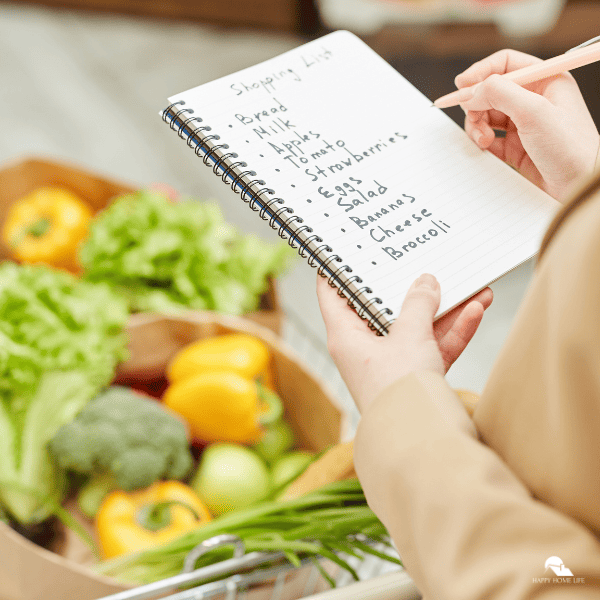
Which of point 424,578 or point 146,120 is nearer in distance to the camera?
point 424,578

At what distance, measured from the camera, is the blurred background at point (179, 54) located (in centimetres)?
167

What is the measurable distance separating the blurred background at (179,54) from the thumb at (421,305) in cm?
91

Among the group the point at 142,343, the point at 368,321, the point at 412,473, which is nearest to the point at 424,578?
the point at 412,473

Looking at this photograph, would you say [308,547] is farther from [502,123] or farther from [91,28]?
[91,28]

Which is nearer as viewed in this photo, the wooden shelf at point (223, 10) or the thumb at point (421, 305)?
the thumb at point (421, 305)

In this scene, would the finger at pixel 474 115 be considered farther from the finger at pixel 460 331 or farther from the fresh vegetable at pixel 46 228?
the fresh vegetable at pixel 46 228

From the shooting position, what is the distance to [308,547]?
56 centimetres

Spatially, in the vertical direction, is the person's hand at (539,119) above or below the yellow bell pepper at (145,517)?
above

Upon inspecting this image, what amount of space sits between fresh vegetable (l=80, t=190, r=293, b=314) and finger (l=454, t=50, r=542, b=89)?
0.56 m

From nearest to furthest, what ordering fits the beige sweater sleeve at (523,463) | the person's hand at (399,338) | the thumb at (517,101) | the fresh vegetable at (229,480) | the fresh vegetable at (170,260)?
the beige sweater sleeve at (523,463), the person's hand at (399,338), the thumb at (517,101), the fresh vegetable at (229,480), the fresh vegetable at (170,260)

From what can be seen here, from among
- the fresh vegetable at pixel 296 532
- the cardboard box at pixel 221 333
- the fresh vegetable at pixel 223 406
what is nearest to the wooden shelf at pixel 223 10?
the cardboard box at pixel 221 333

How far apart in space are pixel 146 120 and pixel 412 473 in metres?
1.72

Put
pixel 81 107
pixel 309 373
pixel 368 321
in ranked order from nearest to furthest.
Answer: pixel 368 321 → pixel 309 373 → pixel 81 107

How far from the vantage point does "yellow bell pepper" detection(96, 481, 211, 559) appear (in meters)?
0.72
